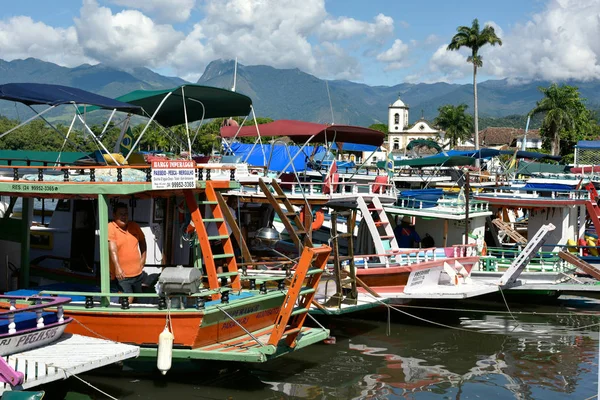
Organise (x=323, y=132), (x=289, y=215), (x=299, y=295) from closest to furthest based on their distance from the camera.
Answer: (x=299, y=295) < (x=289, y=215) < (x=323, y=132)

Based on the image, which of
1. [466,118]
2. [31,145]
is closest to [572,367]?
[31,145]

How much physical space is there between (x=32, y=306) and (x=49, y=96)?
4.61 metres

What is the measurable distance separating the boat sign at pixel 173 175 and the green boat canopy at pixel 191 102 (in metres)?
3.28

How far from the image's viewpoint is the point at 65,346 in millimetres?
10312

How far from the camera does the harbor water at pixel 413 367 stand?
11.6 metres

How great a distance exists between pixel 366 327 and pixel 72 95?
28.5ft

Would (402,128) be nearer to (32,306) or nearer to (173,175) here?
(173,175)

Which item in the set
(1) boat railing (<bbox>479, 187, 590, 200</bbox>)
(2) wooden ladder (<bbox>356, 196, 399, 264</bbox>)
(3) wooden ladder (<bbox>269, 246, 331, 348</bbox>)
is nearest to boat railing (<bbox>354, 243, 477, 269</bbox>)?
(2) wooden ladder (<bbox>356, 196, 399, 264</bbox>)

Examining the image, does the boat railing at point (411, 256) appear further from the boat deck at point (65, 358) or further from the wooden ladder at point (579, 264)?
the boat deck at point (65, 358)

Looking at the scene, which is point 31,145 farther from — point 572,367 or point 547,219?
point 572,367

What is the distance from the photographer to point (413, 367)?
539 inches

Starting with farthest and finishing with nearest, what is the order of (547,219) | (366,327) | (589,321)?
(547,219) < (589,321) < (366,327)

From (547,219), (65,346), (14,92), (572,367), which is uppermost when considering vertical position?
(14,92)

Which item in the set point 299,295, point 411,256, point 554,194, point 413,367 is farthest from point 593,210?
point 299,295
